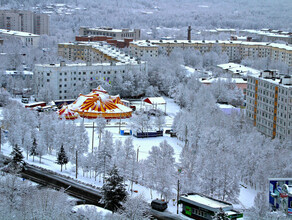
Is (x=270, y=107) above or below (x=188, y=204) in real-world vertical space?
Answer: above

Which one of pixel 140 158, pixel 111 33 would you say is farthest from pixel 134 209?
pixel 111 33

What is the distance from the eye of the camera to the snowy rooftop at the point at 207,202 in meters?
24.2

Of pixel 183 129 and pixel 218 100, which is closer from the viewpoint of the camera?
pixel 183 129

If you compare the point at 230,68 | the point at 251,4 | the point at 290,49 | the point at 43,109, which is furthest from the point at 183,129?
the point at 251,4

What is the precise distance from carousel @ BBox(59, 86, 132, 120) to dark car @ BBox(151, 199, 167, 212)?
18364mm

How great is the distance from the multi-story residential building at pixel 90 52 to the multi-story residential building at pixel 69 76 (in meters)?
8.47

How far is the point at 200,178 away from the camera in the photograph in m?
28.9

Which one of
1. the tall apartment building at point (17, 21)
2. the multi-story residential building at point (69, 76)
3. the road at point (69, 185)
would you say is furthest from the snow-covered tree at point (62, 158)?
the tall apartment building at point (17, 21)

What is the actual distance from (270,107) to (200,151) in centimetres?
824

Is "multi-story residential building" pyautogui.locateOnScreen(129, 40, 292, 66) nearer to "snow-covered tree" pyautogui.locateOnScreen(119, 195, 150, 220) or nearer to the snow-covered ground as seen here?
the snow-covered ground

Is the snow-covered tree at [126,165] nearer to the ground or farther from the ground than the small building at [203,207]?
farther from the ground

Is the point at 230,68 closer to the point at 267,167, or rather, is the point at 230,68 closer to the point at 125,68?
the point at 125,68

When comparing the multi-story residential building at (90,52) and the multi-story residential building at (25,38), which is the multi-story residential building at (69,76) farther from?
the multi-story residential building at (25,38)

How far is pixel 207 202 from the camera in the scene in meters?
25.0
